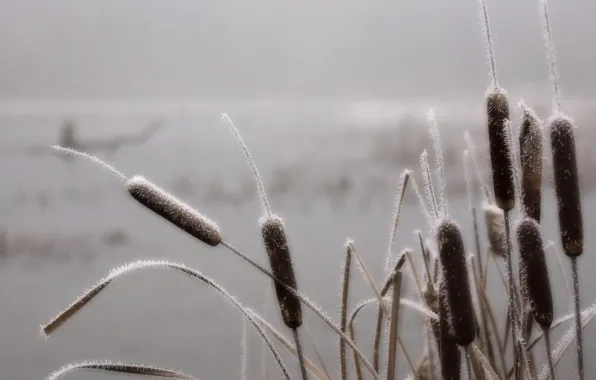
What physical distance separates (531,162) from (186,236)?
2.14 ft

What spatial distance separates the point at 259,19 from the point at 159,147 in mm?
250

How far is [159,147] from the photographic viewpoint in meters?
1.06

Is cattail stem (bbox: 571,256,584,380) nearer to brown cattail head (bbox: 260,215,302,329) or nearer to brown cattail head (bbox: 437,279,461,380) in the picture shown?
brown cattail head (bbox: 437,279,461,380)

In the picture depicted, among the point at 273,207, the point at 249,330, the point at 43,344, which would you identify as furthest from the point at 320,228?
the point at 43,344

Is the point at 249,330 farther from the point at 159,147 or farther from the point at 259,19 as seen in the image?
the point at 259,19

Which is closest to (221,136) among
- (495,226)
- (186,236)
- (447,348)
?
(186,236)

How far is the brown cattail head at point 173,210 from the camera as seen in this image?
1.62 ft

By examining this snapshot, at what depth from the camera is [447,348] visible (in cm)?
56

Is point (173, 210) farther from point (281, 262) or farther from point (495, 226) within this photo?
point (495, 226)

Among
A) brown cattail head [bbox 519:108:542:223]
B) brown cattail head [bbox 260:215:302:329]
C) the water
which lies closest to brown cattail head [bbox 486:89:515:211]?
brown cattail head [bbox 519:108:542:223]

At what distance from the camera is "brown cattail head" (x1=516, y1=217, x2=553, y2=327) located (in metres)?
0.49

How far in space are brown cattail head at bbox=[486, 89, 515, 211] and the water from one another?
50 cm

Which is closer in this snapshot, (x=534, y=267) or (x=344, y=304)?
(x=534, y=267)

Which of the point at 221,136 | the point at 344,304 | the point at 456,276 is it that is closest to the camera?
the point at 456,276
